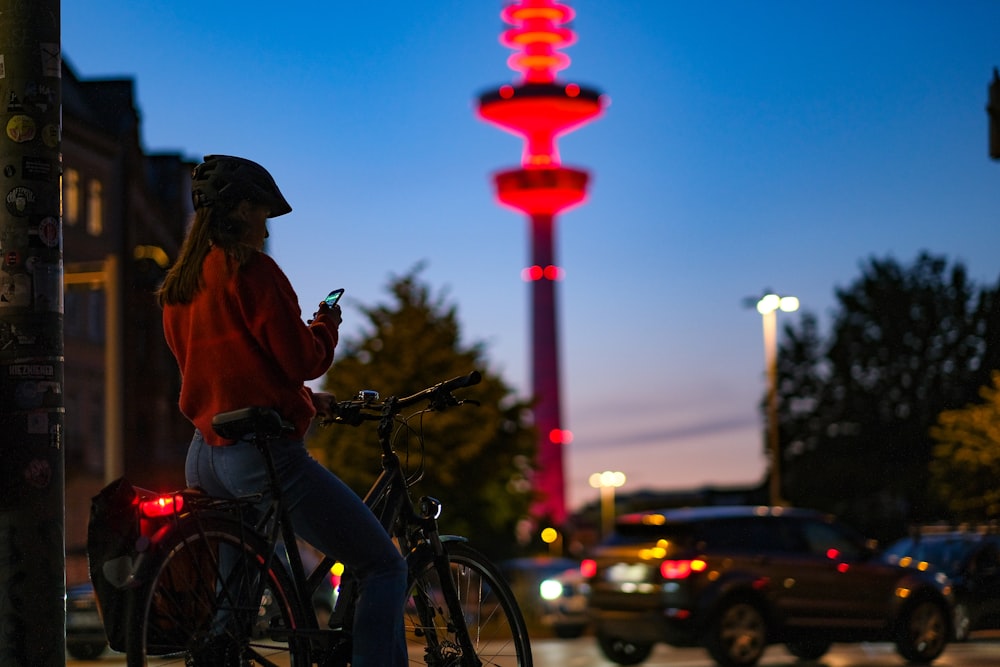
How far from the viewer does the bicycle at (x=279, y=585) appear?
454 centimetres

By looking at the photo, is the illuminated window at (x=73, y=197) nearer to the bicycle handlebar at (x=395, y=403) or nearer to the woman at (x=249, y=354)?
the bicycle handlebar at (x=395, y=403)

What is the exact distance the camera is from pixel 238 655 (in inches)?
184

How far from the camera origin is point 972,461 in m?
29.7

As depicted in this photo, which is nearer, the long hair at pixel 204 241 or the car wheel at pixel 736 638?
the long hair at pixel 204 241

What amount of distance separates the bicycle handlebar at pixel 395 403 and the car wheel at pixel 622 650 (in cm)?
1141

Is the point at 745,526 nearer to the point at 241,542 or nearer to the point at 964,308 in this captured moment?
the point at 241,542

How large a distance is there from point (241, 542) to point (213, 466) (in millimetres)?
324

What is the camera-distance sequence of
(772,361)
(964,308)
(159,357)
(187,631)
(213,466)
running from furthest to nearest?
(964,308) → (159,357) → (772,361) → (213,466) → (187,631)

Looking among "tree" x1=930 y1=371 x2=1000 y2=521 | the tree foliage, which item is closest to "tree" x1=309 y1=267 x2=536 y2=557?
"tree" x1=930 y1=371 x2=1000 y2=521

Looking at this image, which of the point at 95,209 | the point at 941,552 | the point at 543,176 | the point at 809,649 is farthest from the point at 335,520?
the point at 543,176

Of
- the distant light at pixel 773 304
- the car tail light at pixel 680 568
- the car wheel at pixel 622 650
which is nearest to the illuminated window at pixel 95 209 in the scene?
the distant light at pixel 773 304

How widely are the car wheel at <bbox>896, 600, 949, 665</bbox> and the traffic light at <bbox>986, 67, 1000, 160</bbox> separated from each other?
6541 mm

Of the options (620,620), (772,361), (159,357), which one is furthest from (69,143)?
(620,620)

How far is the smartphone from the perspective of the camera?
528 cm
